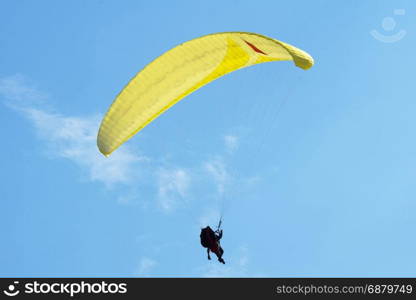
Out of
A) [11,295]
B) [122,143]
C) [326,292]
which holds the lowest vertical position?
[326,292]

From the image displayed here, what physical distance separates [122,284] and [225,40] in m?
9.66

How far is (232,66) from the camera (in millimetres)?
27984

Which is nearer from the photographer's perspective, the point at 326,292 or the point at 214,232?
the point at 326,292

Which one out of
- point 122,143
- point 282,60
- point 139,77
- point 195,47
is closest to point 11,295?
point 122,143

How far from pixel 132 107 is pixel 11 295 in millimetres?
8117

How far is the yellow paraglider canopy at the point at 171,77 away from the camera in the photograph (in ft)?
89.1

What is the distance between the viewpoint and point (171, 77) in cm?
2788

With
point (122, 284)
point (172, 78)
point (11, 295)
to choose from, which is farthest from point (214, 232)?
point (11, 295)

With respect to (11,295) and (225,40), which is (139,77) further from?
(11,295)

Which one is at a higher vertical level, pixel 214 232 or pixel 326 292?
pixel 214 232

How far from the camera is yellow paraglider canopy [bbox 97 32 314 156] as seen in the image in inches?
1069

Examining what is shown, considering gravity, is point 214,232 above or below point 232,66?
below

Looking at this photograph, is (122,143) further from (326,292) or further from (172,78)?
(326,292)

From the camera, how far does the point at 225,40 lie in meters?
27.0
